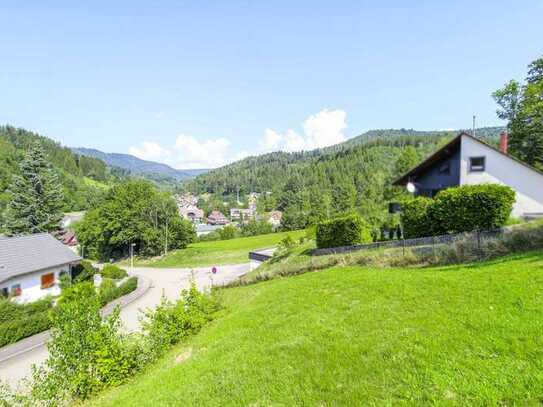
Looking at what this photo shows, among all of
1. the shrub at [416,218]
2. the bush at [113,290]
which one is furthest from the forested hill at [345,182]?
the bush at [113,290]

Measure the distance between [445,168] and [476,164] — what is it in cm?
238

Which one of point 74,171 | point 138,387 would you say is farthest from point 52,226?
point 74,171

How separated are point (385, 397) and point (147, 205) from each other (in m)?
60.8

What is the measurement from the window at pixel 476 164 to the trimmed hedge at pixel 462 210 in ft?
13.7

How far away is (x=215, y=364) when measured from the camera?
7.44 metres

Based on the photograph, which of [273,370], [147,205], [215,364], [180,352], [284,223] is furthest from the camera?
[284,223]

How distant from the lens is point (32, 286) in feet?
91.1

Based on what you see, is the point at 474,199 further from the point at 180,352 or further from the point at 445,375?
the point at 180,352

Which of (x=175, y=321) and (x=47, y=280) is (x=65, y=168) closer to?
(x=47, y=280)

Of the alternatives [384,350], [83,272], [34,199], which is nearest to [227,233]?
[34,199]

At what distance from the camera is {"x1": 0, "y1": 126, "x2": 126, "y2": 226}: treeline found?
8919 cm

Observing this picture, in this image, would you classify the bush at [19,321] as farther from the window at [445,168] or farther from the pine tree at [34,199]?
the pine tree at [34,199]

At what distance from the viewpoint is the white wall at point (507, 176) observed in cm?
1762

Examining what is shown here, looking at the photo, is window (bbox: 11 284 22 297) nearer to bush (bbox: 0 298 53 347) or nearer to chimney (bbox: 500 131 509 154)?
bush (bbox: 0 298 53 347)
